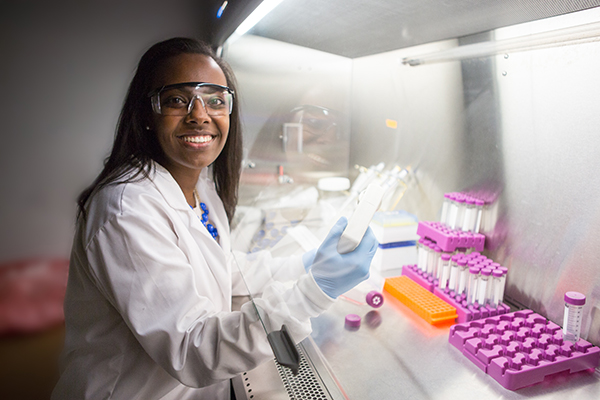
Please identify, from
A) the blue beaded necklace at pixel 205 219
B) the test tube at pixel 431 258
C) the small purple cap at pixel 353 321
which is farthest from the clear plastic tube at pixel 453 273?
the blue beaded necklace at pixel 205 219

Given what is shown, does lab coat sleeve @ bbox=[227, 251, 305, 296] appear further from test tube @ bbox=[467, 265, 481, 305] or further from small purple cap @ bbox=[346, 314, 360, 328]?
test tube @ bbox=[467, 265, 481, 305]

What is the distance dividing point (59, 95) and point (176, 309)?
2343mm

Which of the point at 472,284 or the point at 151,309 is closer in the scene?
the point at 151,309

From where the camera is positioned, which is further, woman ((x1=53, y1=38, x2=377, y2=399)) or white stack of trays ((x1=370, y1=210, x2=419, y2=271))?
white stack of trays ((x1=370, y1=210, x2=419, y2=271))

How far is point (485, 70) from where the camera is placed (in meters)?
1.27

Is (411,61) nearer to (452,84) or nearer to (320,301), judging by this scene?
(452,84)

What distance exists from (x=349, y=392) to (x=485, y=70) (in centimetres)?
115

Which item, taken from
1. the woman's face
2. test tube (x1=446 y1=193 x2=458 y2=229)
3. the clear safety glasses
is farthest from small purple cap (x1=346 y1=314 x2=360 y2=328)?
the clear safety glasses

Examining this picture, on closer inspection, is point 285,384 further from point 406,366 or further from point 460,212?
point 460,212

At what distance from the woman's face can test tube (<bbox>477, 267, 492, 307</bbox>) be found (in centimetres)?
95

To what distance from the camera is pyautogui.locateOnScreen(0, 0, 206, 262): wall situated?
236 centimetres

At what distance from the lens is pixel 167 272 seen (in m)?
0.86

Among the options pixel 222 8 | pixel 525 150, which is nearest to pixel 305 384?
pixel 525 150

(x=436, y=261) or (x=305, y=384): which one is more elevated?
(x=436, y=261)
